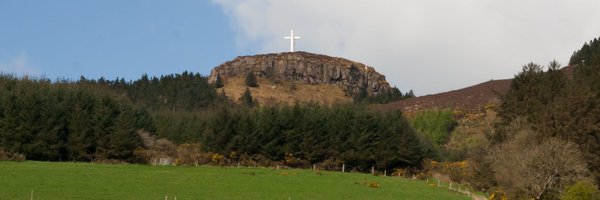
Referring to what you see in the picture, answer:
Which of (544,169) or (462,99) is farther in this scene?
(462,99)

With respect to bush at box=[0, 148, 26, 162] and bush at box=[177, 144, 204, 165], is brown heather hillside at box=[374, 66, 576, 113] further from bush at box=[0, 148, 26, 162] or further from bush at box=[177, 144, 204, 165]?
bush at box=[0, 148, 26, 162]

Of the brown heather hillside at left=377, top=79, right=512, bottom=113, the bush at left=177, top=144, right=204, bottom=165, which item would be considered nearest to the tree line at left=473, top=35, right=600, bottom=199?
the bush at left=177, top=144, right=204, bottom=165

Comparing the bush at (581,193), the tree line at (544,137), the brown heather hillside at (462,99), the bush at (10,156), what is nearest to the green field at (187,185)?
the tree line at (544,137)

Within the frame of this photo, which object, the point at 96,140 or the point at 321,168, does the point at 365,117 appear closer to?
the point at 321,168

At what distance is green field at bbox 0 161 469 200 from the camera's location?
1774 inches

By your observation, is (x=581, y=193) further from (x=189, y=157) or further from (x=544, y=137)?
(x=189, y=157)

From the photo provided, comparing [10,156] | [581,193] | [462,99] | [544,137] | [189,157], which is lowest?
[581,193]

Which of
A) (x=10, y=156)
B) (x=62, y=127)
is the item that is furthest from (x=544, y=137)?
(x=62, y=127)

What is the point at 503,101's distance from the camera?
72750mm

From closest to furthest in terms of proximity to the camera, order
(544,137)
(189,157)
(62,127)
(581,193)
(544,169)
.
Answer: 1. (581,193)
2. (544,169)
3. (544,137)
4. (62,127)
5. (189,157)

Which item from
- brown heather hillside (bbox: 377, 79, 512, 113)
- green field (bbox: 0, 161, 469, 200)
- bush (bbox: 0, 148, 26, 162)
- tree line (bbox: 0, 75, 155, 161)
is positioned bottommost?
green field (bbox: 0, 161, 469, 200)

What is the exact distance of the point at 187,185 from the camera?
53.4m

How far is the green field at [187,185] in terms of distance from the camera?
148 feet

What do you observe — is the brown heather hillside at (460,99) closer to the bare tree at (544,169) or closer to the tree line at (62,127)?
the tree line at (62,127)
